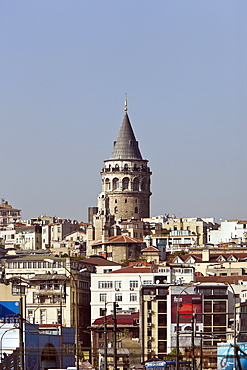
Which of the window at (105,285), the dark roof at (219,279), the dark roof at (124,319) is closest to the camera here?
the dark roof at (124,319)

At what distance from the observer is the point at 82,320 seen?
140 metres

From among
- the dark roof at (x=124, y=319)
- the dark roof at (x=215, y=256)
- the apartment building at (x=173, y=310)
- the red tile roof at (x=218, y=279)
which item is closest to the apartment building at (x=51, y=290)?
the dark roof at (x=124, y=319)

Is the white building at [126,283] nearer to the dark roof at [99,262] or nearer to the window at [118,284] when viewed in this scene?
the window at [118,284]

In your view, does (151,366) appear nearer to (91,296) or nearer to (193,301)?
(193,301)

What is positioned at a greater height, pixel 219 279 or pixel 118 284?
pixel 219 279

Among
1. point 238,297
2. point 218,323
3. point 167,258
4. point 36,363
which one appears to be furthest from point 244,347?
point 167,258

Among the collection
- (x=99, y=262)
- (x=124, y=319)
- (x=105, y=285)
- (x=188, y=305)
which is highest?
(x=99, y=262)

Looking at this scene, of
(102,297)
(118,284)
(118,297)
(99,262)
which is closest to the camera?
(102,297)

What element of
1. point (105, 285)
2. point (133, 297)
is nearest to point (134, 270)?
point (105, 285)

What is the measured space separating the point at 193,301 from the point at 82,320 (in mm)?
19346

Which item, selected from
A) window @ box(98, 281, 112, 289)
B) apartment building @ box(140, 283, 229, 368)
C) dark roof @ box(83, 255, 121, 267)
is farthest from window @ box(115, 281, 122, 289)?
dark roof @ box(83, 255, 121, 267)

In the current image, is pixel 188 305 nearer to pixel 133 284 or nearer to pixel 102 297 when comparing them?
pixel 133 284

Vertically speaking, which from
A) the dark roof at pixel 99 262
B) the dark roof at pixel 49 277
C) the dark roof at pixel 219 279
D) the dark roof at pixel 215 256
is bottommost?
the dark roof at pixel 219 279

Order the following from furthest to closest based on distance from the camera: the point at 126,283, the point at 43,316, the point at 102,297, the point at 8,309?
the point at 126,283 < the point at 102,297 < the point at 43,316 < the point at 8,309
